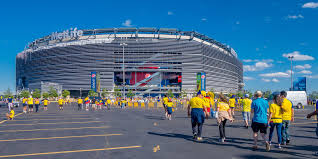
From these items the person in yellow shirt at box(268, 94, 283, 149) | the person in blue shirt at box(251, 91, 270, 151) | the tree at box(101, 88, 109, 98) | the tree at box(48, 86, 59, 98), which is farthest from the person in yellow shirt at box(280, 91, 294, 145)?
the tree at box(48, 86, 59, 98)

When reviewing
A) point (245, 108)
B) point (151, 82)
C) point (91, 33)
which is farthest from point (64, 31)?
point (245, 108)

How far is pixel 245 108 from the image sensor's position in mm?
12078

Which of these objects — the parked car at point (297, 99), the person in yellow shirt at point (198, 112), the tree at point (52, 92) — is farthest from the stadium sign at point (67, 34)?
the person in yellow shirt at point (198, 112)

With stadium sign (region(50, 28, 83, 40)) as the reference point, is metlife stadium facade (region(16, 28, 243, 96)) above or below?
below

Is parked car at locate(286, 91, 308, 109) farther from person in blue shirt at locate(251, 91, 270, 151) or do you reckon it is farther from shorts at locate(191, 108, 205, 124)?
person in blue shirt at locate(251, 91, 270, 151)

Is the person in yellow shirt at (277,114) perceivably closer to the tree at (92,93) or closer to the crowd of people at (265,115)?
the crowd of people at (265,115)

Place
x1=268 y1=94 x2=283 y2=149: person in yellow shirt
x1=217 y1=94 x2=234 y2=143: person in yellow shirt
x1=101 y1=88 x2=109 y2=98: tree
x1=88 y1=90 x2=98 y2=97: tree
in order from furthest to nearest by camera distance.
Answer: x1=101 y1=88 x2=109 y2=98: tree
x1=88 y1=90 x2=98 y2=97: tree
x1=217 y1=94 x2=234 y2=143: person in yellow shirt
x1=268 y1=94 x2=283 y2=149: person in yellow shirt

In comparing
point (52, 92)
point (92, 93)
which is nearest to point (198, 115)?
point (92, 93)

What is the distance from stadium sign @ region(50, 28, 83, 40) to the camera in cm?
10319

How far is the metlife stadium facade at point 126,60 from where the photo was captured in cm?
10281

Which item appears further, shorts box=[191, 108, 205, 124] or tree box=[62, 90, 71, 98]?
tree box=[62, 90, 71, 98]

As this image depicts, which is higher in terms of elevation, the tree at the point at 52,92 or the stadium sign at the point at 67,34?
the stadium sign at the point at 67,34

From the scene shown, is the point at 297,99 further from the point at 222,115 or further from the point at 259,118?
the point at 259,118

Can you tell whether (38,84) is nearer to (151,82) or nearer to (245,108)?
(151,82)
